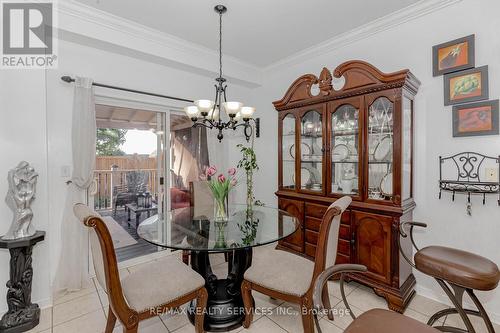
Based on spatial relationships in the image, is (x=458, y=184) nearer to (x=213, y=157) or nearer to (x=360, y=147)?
(x=360, y=147)

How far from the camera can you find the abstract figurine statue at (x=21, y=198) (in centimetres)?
190

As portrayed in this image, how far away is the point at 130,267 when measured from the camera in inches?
117

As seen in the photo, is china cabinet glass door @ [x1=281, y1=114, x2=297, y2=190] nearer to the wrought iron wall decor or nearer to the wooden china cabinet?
the wooden china cabinet

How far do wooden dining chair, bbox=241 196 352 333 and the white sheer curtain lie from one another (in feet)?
6.01

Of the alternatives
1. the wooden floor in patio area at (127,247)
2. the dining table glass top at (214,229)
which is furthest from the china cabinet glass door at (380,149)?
the wooden floor in patio area at (127,247)

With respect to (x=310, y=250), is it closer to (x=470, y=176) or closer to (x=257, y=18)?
(x=470, y=176)

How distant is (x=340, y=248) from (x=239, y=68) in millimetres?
2856

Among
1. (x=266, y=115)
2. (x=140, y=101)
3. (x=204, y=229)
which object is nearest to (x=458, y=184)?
(x=204, y=229)

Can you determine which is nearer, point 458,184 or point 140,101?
point 458,184

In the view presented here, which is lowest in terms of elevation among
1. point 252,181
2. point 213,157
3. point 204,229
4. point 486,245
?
point 486,245

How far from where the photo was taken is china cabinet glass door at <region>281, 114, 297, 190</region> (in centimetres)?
A: 311

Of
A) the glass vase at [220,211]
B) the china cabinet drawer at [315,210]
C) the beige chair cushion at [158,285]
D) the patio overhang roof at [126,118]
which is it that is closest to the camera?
the beige chair cushion at [158,285]

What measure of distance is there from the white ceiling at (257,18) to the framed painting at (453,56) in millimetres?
543

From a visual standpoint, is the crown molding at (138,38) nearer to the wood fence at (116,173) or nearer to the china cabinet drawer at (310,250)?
the wood fence at (116,173)
